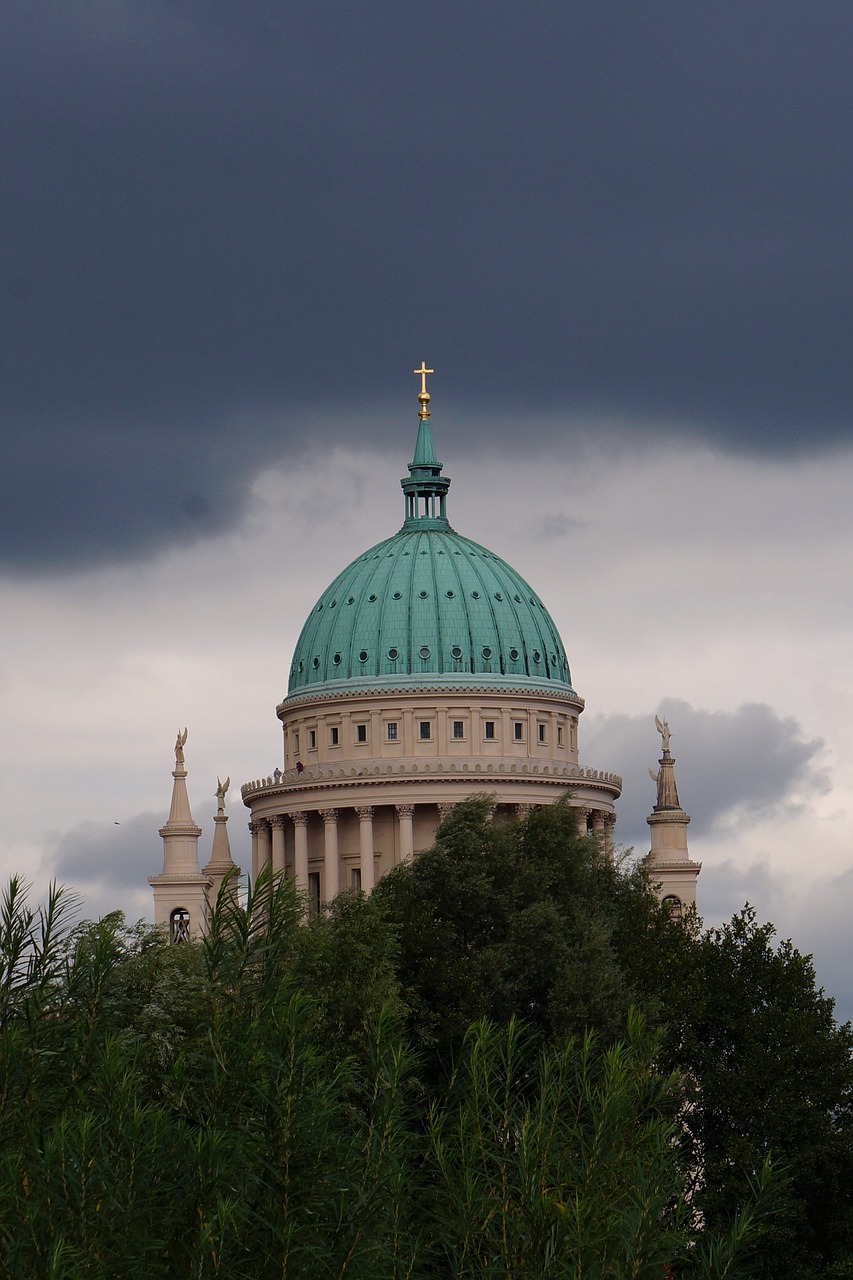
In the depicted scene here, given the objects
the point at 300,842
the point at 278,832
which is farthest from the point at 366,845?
the point at 278,832

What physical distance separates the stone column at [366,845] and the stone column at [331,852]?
154cm

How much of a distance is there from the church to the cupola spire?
12.1ft

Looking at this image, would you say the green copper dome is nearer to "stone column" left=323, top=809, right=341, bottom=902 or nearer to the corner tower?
the corner tower

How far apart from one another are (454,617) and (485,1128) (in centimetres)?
11720

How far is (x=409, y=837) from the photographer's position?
14625cm

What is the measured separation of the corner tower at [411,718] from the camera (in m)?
148

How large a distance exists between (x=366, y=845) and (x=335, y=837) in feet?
9.31

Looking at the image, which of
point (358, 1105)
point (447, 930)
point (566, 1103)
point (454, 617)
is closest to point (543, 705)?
point (454, 617)

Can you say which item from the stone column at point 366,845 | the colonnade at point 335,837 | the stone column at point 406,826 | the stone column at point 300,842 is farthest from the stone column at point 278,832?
the stone column at point 406,826

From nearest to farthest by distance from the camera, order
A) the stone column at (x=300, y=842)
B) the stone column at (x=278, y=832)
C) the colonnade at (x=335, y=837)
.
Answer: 1. the colonnade at (x=335, y=837)
2. the stone column at (x=300, y=842)
3. the stone column at (x=278, y=832)

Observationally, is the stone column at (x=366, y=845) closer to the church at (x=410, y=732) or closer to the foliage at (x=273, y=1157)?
the church at (x=410, y=732)

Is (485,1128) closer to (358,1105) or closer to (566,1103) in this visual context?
(566,1103)

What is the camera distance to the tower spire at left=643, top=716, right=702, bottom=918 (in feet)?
505

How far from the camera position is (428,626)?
152 metres
